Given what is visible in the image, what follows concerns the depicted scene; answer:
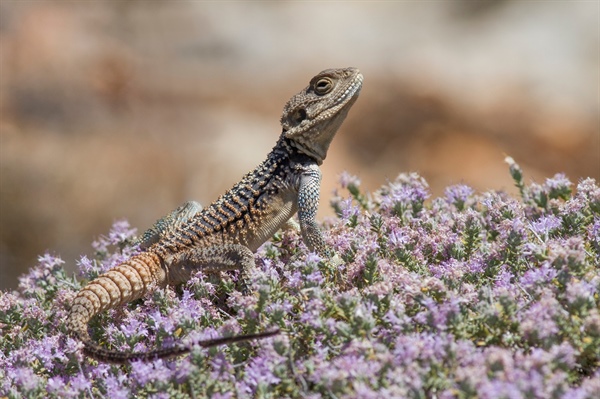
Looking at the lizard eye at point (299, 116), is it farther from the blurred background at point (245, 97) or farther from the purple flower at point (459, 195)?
the blurred background at point (245, 97)

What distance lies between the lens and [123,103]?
12195mm

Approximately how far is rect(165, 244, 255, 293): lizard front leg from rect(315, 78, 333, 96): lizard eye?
143cm

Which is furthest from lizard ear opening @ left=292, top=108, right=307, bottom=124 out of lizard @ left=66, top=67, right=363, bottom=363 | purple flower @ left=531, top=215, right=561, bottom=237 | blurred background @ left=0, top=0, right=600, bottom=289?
blurred background @ left=0, top=0, right=600, bottom=289

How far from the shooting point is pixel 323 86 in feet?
20.1

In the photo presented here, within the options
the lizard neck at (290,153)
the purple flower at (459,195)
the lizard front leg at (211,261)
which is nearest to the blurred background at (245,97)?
the purple flower at (459,195)

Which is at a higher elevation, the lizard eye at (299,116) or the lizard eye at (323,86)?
the lizard eye at (323,86)

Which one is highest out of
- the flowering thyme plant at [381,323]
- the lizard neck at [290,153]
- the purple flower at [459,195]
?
the lizard neck at [290,153]

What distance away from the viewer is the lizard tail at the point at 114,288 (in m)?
4.95

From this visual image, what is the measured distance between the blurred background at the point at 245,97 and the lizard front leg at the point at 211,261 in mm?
5632

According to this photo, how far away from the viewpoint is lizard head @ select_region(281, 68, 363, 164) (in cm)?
607

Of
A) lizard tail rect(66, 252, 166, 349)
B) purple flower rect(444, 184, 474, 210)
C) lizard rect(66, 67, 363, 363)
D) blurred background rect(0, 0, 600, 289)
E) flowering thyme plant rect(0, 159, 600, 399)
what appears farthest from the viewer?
blurred background rect(0, 0, 600, 289)

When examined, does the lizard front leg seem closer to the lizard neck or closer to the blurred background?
the lizard neck

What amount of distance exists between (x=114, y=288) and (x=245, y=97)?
752 centimetres

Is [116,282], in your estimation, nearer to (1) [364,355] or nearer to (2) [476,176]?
(1) [364,355]
